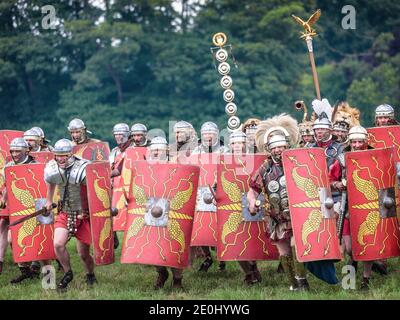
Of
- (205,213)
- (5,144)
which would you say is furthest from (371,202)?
(5,144)

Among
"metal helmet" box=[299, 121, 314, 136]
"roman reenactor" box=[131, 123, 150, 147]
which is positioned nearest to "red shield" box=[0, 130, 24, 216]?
"roman reenactor" box=[131, 123, 150, 147]

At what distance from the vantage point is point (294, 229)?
357 inches

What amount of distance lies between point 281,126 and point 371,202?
2.07 meters

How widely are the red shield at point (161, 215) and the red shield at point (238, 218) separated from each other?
524mm

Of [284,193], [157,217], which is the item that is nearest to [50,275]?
[157,217]

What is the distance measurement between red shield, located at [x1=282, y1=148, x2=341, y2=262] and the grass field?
→ 0.43 meters

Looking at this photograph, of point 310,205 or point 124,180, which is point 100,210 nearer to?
point 310,205

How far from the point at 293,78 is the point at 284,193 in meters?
22.7

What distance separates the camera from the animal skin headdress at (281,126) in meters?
11.0

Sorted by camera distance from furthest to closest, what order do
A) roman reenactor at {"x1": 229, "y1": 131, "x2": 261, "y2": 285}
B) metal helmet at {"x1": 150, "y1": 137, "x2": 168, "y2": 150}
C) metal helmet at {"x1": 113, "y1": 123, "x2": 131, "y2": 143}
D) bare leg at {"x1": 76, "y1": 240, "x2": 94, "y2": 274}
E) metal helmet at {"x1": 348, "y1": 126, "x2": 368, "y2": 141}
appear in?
metal helmet at {"x1": 113, "y1": 123, "x2": 131, "y2": 143}
metal helmet at {"x1": 150, "y1": 137, "x2": 168, "y2": 150}
roman reenactor at {"x1": 229, "y1": 131, "x2": 261, "y2": 285}
bare leg at {"x1": 76, "y1": 240, "x2": 94, "y2": 274}
metal helmet at {"x1": 348, "y1": 126, "x2": 368, "y2": 141}

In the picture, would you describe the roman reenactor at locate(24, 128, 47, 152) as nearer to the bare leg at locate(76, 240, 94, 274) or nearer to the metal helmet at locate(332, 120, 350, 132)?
the bare leg at locate(76, 240, 94, 274)

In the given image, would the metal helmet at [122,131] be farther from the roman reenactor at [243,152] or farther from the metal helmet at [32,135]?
the roman reenactor at [243,152]

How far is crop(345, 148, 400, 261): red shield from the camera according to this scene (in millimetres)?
9250
